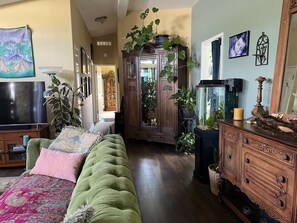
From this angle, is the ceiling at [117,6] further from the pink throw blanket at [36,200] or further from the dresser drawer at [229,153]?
the pink throw blanket at [36,200]

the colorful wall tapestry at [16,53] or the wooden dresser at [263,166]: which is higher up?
the colorful wall tapestry at [16,53]

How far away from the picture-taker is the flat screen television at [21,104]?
365 centimetres

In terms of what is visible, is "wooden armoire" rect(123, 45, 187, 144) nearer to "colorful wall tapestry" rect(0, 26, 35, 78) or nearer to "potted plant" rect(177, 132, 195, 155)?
"potted plant" rect(177, 132, 195, 155)

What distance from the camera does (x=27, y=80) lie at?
13.0 ft

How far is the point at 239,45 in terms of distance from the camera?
2.99m

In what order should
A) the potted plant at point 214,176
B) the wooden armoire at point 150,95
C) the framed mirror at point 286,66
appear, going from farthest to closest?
the wooden armoire at point 150,95
the potted plant at point 214,176
the framed mirror at point 286,66

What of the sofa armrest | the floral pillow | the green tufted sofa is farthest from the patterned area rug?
the green tufted sofa

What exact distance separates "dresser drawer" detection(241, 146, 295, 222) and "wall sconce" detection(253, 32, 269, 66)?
1.13 meters

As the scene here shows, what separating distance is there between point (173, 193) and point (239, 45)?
2.11 meters

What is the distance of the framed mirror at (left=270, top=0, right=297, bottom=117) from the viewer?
195cm

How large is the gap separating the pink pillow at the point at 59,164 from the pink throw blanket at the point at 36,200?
5 cm

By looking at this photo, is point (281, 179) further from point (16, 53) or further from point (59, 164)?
point (16, 53)

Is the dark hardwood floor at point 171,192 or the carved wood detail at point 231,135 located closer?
the carved wood detail at point 231,135

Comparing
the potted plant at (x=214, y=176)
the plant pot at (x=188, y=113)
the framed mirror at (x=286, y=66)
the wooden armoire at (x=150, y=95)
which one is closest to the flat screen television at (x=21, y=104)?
the wooden armoire at (x=150, y=95)
